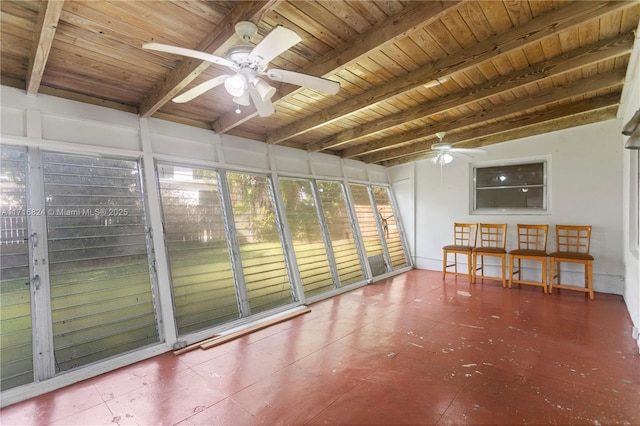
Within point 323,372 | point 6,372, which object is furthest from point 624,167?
point 6,372

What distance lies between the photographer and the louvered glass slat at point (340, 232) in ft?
17.3

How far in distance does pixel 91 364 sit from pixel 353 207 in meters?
4.37

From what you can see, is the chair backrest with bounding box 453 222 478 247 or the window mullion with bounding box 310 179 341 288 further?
the chair backrest with bounding box 453 222 478 247

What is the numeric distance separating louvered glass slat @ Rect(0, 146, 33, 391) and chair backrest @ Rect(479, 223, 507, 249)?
6127 mm

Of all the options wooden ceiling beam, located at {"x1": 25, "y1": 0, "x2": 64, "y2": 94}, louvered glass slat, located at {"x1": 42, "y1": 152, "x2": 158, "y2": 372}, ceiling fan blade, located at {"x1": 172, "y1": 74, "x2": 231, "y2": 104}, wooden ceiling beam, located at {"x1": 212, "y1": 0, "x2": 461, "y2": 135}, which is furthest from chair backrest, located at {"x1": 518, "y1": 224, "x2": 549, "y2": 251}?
wooden ceiling beam, located at {"x1": 25, "y1": 0, "x2": 64, "y2": 94}

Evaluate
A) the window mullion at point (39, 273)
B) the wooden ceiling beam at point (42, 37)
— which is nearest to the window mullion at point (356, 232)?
the window mullion at point (39, 273)

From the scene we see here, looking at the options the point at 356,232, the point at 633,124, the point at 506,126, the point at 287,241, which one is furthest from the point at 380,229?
the point at 633,124

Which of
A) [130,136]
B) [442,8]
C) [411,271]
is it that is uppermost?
[442,8]

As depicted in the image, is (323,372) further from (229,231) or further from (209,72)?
(209,72)

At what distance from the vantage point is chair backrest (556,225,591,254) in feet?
15.0

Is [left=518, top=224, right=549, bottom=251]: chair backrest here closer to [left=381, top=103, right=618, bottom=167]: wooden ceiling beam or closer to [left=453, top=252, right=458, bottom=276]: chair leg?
[left=453, top=252, right=458, bottom=276]: chair leg

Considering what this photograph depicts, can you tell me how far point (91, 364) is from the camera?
8.51ft

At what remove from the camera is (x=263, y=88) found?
217cm

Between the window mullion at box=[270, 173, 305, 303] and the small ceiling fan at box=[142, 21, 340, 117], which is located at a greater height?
the small ceiling fan at box=[142, 21, 340, 117]
